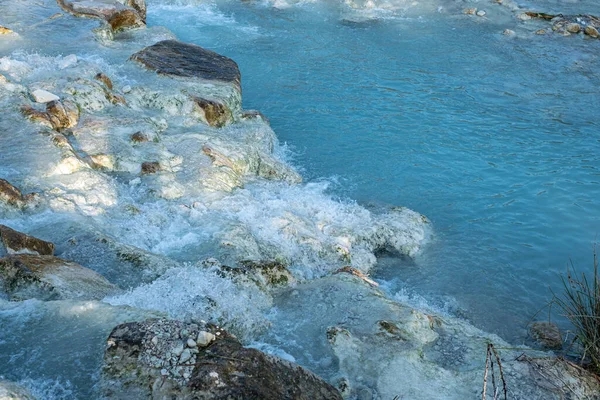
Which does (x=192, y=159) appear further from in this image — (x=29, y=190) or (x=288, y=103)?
(x=288, y=103)

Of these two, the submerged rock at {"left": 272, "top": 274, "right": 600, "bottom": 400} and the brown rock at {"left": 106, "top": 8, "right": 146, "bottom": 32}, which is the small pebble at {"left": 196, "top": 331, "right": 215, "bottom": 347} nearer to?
the submerged rock at {"left": 272, "top": 274, "right": 600, "bottom": 400}

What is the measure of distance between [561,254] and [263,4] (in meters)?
13.8

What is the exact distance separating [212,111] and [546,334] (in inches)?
251

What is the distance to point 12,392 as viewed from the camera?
3.40 metres

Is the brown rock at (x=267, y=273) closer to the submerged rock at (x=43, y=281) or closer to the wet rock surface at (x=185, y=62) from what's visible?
the submerged rock at (x=43, y=281)

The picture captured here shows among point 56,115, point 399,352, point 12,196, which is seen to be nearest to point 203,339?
point 399,352

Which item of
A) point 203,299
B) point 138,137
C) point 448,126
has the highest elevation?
point 203,299

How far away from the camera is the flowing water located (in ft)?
17.7

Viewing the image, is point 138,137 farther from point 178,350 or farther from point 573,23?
point 573,23

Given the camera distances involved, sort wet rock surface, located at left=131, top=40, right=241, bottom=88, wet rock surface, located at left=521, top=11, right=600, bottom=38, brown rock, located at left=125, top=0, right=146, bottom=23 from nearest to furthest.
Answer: wet rock surface, located at left=131, top=40, right=241, bottom=88, brown rock, located at left=125, top=0, right=146, bottom=23, wet rock surface, located at left=521, top=11, right=600, bottom=38

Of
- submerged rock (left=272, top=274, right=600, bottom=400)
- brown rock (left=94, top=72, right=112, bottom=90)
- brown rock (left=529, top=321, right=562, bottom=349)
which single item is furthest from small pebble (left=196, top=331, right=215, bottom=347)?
brown rock (left=94, top=72, right=112, bottom=90)

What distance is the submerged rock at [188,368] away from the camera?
3732mm

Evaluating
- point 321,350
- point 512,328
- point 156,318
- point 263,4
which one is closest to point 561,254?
point 512,328

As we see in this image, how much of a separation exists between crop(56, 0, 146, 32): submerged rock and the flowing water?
430 mm
